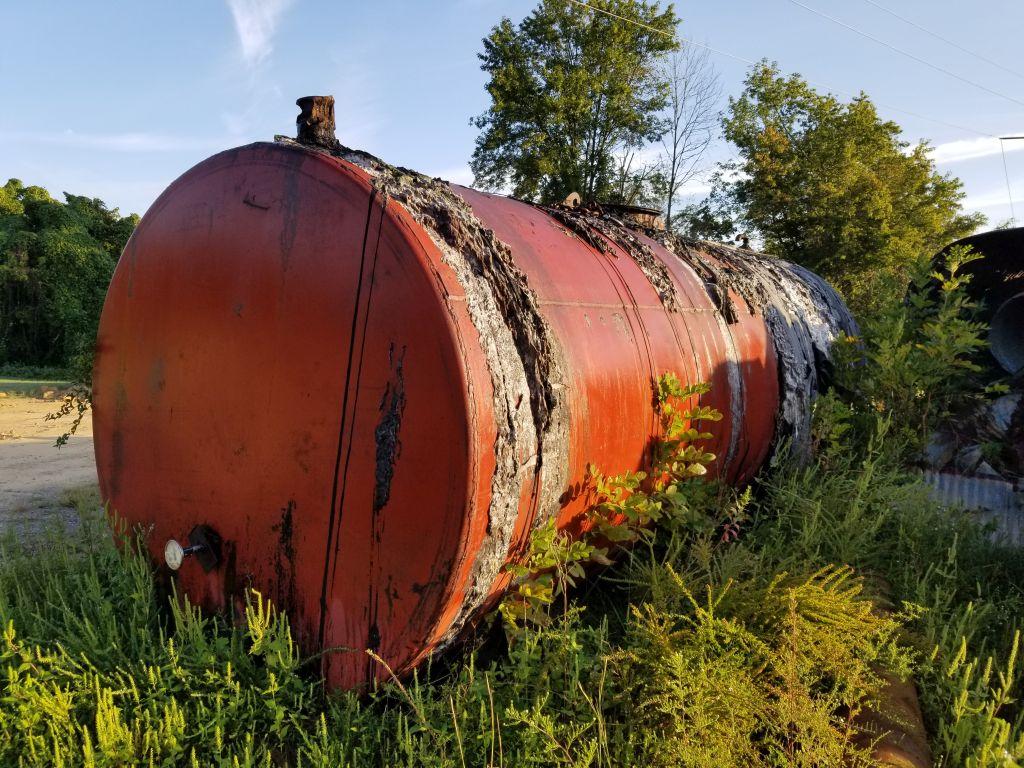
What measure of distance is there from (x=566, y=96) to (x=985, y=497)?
71.7 ft

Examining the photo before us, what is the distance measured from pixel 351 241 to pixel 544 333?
0.68 m

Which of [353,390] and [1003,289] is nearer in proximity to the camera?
[353,390]

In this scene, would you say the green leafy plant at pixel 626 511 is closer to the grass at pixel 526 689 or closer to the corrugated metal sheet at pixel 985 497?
the grass at pixel 526 689

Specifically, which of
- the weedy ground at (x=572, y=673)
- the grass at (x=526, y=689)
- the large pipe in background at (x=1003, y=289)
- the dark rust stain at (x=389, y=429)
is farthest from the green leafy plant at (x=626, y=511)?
the large pipe in background at (x=1003, y=289)

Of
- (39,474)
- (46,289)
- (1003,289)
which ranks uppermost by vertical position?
(46,289)

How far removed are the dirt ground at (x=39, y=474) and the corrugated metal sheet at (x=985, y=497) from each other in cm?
542

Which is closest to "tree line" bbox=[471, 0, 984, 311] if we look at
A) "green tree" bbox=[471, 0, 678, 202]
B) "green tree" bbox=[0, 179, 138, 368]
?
"green tree" bbox=[471, 0, 678, 202]

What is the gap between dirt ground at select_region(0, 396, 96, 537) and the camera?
4949 millimetres

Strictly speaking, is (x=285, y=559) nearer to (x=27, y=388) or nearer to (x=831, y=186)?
(x=27, y=388)

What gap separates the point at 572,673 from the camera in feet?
7.16

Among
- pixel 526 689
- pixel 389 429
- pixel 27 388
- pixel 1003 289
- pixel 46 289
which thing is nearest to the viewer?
pixel 389 429

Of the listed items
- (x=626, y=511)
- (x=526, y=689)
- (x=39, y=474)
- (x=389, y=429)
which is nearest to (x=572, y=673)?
(x=526, y=689)

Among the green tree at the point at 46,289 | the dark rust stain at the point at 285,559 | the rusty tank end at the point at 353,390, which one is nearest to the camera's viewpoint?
the rusty tank end at the point at 353,390

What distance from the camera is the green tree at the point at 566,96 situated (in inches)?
928
